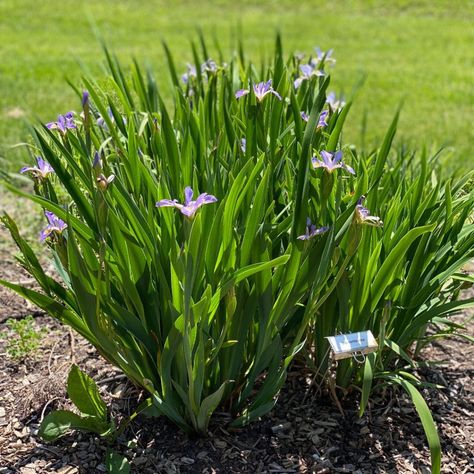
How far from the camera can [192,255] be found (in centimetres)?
150

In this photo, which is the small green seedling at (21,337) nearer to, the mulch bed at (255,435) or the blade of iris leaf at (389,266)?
the mulch bed at (255,435)

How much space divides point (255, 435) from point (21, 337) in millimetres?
882

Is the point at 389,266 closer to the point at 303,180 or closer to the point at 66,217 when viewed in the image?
the point at 303,180

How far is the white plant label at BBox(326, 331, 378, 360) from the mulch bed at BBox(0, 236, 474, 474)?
0.39 metres

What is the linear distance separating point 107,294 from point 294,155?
0.74m

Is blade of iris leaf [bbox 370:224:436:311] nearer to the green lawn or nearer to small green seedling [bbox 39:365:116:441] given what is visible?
small green seedling [bbox 39:365:116:441]

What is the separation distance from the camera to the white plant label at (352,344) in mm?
1704

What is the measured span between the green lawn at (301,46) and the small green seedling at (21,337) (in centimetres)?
214

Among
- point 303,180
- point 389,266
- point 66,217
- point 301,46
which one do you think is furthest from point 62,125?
point 301,46

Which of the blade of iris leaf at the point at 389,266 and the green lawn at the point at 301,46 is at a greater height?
the blade of iris leaf at the point at 389,266

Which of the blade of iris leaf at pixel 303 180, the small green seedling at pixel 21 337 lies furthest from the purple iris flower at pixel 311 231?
the small green seedling at pixel 21 337

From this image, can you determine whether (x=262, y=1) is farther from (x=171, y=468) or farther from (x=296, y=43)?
(x=171, y=468)

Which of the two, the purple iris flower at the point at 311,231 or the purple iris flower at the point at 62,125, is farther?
the purple iris flower at the point at 62,125

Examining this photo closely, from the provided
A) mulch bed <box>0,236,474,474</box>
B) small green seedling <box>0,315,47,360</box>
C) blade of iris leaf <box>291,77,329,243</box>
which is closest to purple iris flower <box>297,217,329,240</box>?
blade of iris leaf <box>291,77,329,243</box>
